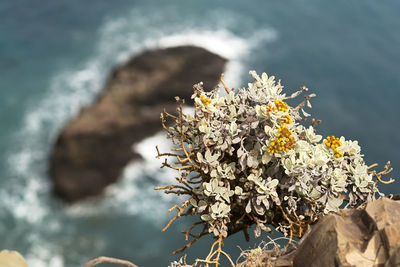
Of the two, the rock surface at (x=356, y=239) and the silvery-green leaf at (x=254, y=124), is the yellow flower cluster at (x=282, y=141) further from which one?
the rock surface at (x=356, y=239)

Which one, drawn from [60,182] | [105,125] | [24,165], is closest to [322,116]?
[105,125]

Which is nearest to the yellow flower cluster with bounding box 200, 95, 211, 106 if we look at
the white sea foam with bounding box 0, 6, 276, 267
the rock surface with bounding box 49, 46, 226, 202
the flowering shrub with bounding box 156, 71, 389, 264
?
the flowering shrub with bounding box 156, 71, 389, 264

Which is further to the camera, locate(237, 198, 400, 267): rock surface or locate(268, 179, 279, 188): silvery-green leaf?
locate(268, 179, 279, 188): silvery-green leaf

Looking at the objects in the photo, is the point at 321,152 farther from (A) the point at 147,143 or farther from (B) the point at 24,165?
(B) the point at 24,165

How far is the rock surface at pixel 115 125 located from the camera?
7.68 metres

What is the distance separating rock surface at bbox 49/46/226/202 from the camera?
25.2 feet

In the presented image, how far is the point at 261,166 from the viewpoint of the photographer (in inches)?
71.7

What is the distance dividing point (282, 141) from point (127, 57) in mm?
7573

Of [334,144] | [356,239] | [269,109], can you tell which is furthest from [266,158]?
[356,239]

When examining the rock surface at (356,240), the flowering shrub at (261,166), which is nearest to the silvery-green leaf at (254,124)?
the flowering shrub at (261,166)

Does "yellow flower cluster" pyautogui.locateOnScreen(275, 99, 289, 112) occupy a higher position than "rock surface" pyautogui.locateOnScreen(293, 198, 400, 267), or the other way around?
"yellow flower cluster" pyautogui.locateOnScreen(275, 99, 289, 112)

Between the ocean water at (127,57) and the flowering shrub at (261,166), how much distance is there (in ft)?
13.7

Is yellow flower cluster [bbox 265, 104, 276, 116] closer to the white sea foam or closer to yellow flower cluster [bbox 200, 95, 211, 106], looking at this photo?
yellow flower cluster [bbox 200, 95, 211, 106]

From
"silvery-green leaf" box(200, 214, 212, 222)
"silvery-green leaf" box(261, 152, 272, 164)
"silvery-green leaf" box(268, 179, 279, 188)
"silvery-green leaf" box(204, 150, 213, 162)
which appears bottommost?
"silvery-green leaf" box(200, 214, 212, 222)
